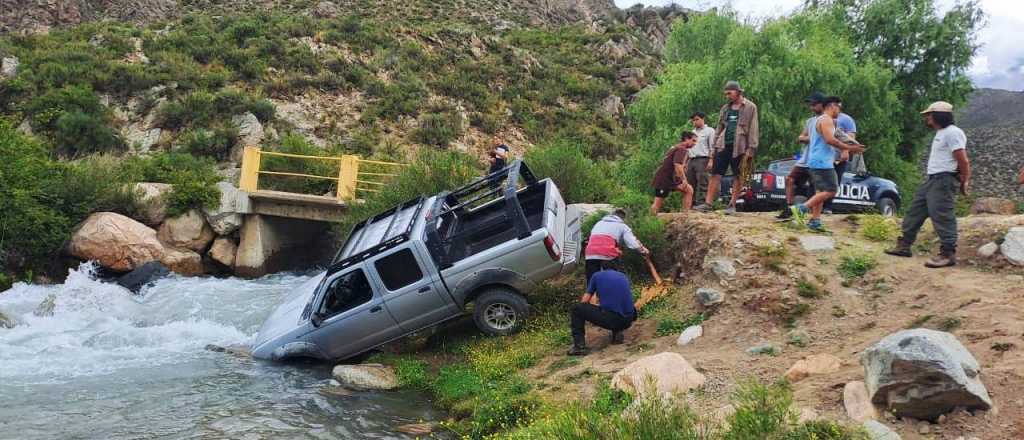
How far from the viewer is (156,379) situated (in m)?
8.85

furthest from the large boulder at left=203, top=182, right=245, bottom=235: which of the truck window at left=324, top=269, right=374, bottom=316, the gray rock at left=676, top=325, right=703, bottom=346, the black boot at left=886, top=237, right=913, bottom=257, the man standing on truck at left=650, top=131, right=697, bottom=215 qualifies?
the black boot at left=886, top=237, right=913, bottom=257

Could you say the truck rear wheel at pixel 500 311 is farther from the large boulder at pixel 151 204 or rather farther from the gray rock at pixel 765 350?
the large boulder at pixel 151 204

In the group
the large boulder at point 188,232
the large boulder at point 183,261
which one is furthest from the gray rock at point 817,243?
the large boulder at point 188,232

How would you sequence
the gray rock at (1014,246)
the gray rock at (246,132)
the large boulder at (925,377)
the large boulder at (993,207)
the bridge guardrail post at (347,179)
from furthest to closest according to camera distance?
the gray rock at (246,132) → the bridge guardrail post at (347,179) → the large boulder at (993,207) → the gray rock at (1014,246) → the large boulder at (925,377)

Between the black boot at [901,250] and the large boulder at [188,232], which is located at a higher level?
the black boot at [901,250]

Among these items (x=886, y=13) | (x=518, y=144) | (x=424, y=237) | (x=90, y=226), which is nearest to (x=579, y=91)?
(x=518, y=144)

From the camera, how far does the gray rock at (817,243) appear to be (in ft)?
26.3

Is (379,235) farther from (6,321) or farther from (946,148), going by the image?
(946,148)

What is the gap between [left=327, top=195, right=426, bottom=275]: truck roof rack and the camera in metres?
8.98

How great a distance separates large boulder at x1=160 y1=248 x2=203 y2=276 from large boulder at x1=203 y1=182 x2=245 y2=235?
3.31ft

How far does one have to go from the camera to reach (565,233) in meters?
9.84

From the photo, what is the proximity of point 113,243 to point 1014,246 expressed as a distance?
697 inches

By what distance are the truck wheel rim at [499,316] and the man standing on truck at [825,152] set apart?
14.4 feet

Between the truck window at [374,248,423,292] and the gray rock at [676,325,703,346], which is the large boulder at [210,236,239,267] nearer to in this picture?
the truck window at [374,248,423,292]
